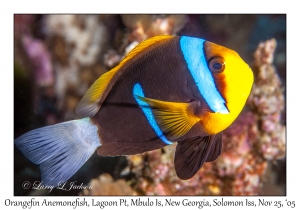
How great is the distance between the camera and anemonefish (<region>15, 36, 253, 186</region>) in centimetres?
118

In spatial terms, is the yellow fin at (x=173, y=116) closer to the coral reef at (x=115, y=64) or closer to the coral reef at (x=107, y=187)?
the coral reef at (x=115, y=64)

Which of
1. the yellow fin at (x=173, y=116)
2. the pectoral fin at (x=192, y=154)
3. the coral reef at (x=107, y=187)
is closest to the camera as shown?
the yellow fin at (x=173, y=116)

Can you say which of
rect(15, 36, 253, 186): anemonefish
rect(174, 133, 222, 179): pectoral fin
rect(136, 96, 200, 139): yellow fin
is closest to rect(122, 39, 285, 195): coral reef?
rect(174, 133, 222, 179): pectoral fin

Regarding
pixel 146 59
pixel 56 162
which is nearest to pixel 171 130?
pixel 146 59

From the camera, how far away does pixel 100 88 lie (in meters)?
1.30

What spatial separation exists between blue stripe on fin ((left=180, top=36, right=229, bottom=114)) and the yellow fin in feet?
0.32

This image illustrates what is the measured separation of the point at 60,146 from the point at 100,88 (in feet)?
1.35

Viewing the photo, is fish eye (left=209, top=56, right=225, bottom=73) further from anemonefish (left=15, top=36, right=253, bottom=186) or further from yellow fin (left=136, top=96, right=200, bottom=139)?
yellow fin (left=136, top=96, right=200, bottom=139)

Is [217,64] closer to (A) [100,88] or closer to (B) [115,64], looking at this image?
(A) [100,88]

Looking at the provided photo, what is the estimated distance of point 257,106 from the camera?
2.56 metres

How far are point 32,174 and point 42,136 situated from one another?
154cm

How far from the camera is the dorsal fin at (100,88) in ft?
4.05

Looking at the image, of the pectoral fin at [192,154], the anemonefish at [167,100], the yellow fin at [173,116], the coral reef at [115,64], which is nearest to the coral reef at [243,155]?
the coral reef at [115,64]

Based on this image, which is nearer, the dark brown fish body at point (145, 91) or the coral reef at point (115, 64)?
the dark brown fish body at point (145, 91)
